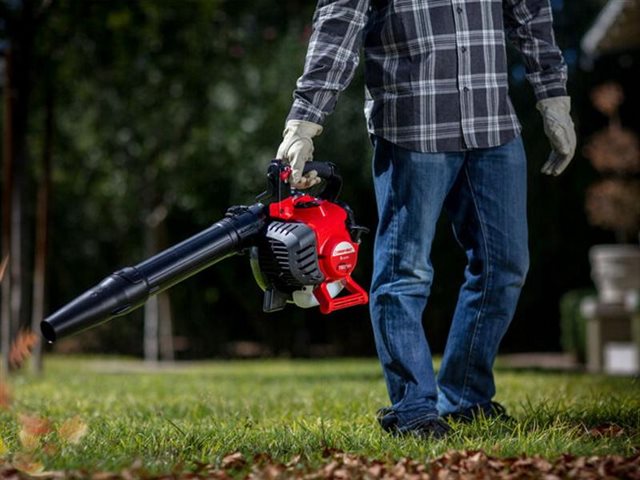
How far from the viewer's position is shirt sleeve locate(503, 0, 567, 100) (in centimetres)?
337

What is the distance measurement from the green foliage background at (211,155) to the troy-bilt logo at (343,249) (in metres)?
5.50

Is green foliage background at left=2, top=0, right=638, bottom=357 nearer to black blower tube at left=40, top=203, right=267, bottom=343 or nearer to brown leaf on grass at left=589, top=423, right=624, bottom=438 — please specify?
black blower tube at left=40, top=203, right=267, bottom=343

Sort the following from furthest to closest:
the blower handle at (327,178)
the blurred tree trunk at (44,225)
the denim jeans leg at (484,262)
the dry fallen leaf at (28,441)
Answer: the blurred tree trunk at (44,225) < the denim jeans leg at (484,262) < the blower handle at (327,178) < the dry fallen leaf at (28,441)

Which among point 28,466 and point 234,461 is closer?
point 28,466

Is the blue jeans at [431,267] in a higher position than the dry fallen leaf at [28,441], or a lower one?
higher

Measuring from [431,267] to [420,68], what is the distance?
24.1 inches

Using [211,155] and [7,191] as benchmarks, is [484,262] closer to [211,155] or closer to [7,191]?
[7,191]

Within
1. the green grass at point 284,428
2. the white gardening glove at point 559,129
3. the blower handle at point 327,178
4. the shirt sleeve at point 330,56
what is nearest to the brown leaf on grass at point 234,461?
the green grass at point 284,428

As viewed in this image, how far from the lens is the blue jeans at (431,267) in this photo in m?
3.11

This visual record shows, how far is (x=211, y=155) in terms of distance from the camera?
11398mm

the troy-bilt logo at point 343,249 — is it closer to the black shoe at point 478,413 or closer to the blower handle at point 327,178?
the blower handle at point 327,178

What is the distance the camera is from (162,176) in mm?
11555

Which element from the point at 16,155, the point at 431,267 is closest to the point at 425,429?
the point at 431,267

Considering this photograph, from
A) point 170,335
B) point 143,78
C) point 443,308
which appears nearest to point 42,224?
point 143,78
